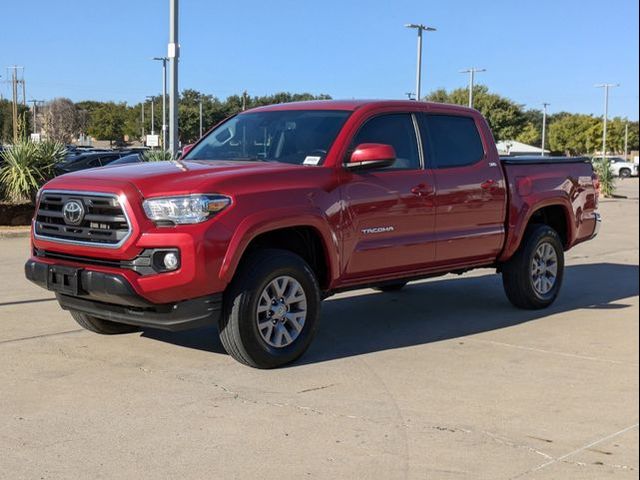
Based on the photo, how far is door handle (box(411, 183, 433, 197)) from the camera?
6.70 metres

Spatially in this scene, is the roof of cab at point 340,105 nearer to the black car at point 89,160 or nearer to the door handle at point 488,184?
the door handle at point 488,184

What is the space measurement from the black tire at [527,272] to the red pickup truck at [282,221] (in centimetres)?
2

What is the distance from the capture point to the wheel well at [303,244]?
5.91 metres

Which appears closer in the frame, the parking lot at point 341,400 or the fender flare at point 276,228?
the parking lot at point 341,400

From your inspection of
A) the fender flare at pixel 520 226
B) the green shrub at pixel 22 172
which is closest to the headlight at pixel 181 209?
the fender flare at pixel 520 226

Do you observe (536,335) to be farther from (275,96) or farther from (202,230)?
(275,96)

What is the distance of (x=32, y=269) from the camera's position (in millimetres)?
5883

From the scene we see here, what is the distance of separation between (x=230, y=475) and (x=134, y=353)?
2525mm


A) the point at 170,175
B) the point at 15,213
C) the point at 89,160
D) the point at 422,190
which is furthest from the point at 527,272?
the point at 89,160

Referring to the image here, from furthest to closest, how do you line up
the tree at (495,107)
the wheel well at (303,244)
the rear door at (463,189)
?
the tree at (495,107)
the rear door at (463,189)
the wheel well at (303,244)

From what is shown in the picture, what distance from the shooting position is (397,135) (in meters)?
6.88

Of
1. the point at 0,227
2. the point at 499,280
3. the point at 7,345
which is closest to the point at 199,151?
the point at 7,345

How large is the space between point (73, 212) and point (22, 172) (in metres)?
11.1

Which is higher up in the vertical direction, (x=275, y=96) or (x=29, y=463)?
A: (x=275, y=96)
